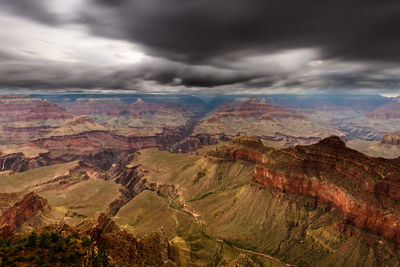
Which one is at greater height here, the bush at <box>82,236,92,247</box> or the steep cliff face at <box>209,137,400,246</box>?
the bush at <box>82,236,92,247</box>

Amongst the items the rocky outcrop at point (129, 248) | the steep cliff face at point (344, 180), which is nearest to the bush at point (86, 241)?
the rocky outcrop at point (129, 248)

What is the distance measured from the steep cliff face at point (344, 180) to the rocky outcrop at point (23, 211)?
4481 inches

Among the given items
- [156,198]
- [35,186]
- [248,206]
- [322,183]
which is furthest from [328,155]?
[35,186]

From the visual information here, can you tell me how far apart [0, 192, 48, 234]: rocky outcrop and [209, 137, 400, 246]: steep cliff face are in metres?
114

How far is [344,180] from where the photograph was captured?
8931cm

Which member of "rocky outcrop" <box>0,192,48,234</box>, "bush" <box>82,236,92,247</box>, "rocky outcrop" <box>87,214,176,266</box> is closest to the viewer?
"bush" <box>82,236,92,247</box>

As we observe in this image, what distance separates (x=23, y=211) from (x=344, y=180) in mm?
142632

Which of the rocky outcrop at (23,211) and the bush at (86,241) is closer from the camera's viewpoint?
the bush at (86,241)

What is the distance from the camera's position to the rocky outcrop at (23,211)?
87750mm

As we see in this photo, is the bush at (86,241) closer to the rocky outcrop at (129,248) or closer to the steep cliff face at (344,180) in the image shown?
the rocky outcrop at (129,248)

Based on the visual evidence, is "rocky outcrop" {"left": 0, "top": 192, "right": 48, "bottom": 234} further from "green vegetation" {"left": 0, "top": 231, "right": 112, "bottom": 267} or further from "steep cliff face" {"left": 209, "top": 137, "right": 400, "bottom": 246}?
"steep cliff face" {"left": 209, "top": 137, "right": 400, "bottom": 246}

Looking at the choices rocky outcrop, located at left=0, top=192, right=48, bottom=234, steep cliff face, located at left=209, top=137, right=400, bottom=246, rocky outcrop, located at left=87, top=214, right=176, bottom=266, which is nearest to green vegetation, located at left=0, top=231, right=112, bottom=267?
rocky outcrop, located at left=87, top=214, right=176, bottom=266

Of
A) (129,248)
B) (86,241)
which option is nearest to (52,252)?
(86,241)

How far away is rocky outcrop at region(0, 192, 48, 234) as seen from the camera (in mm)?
87750
